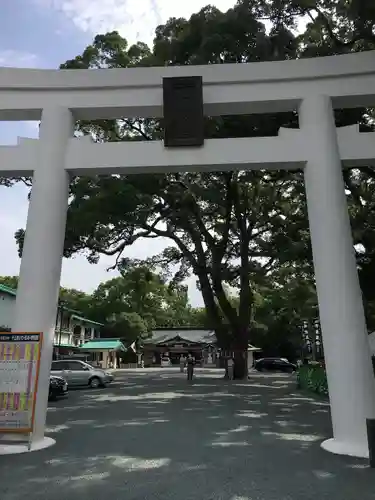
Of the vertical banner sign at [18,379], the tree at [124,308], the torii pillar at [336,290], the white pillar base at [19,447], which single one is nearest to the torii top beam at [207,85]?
the torii pillar at [336,290]

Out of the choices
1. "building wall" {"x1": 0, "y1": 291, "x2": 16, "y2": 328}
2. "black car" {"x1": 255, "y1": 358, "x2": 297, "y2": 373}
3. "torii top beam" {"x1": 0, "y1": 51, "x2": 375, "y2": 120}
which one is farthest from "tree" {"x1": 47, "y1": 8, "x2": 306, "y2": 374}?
"black car" {"x1": 255, "y1": 358, "x2": 297, "y2": 373}

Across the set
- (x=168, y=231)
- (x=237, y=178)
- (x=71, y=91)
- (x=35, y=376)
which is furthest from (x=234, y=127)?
(x=168, y=231)

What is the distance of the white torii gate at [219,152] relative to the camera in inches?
273

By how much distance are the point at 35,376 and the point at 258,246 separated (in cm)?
1779

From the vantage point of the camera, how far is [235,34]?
12.4m

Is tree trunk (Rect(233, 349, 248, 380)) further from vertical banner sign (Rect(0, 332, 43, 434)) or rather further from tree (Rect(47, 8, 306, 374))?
vertical banner sign (Rect(0, 332, 43, 434))

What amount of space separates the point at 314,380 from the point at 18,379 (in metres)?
12.7

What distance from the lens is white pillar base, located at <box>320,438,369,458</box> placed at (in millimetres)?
6195

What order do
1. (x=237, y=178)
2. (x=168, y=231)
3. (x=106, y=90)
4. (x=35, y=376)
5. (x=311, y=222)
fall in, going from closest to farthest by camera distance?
(x=35, y=376)
(x=311, y=222)
(x=106, y=90)
(x=237, y=178)
(x=168, y=231)

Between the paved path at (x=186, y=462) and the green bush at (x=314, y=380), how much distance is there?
5.32 m

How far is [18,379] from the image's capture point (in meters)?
6.64

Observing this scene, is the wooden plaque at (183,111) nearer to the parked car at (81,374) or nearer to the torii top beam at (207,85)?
the torii top beam at (207,85)

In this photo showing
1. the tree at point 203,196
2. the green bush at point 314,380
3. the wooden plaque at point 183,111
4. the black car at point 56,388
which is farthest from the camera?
the green bush at point 314,380

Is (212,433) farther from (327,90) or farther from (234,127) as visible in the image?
(234,127)
